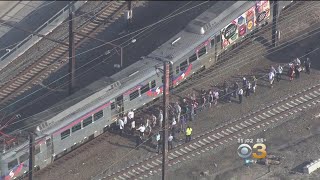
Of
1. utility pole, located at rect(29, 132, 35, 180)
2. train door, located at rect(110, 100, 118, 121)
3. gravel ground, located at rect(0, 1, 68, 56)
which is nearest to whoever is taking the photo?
utility pole, located at rect(29, 132, 35, 180)

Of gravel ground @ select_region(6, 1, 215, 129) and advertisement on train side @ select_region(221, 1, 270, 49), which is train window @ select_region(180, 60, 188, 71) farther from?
gravel ground @ select_region(6, 1, 215, 129)

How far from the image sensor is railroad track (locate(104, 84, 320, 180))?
8812 centimetres

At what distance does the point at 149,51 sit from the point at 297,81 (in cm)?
1227

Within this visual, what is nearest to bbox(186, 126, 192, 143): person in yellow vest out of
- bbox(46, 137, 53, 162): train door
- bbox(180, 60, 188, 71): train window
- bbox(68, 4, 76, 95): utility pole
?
bbox(180, 60, 188, 71): train window

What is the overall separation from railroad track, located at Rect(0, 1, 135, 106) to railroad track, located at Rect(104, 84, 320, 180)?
1309 centimetres

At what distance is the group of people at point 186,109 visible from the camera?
90312 mm

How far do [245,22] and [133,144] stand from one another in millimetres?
15458

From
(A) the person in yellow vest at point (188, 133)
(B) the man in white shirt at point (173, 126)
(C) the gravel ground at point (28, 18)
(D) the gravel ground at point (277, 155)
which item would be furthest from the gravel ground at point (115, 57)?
(D) the gravel ground at point (277, 155)

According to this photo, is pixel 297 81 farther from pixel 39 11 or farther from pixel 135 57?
pixel 39 11

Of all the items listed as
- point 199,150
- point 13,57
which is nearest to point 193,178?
point 199,150

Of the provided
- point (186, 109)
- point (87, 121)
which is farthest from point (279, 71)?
point (87, 121)

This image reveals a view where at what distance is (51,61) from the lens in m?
100

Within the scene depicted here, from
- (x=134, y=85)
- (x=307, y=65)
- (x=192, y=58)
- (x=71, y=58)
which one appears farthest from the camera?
(x=307, y=65)

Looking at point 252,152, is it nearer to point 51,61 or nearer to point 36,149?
point 36,149
